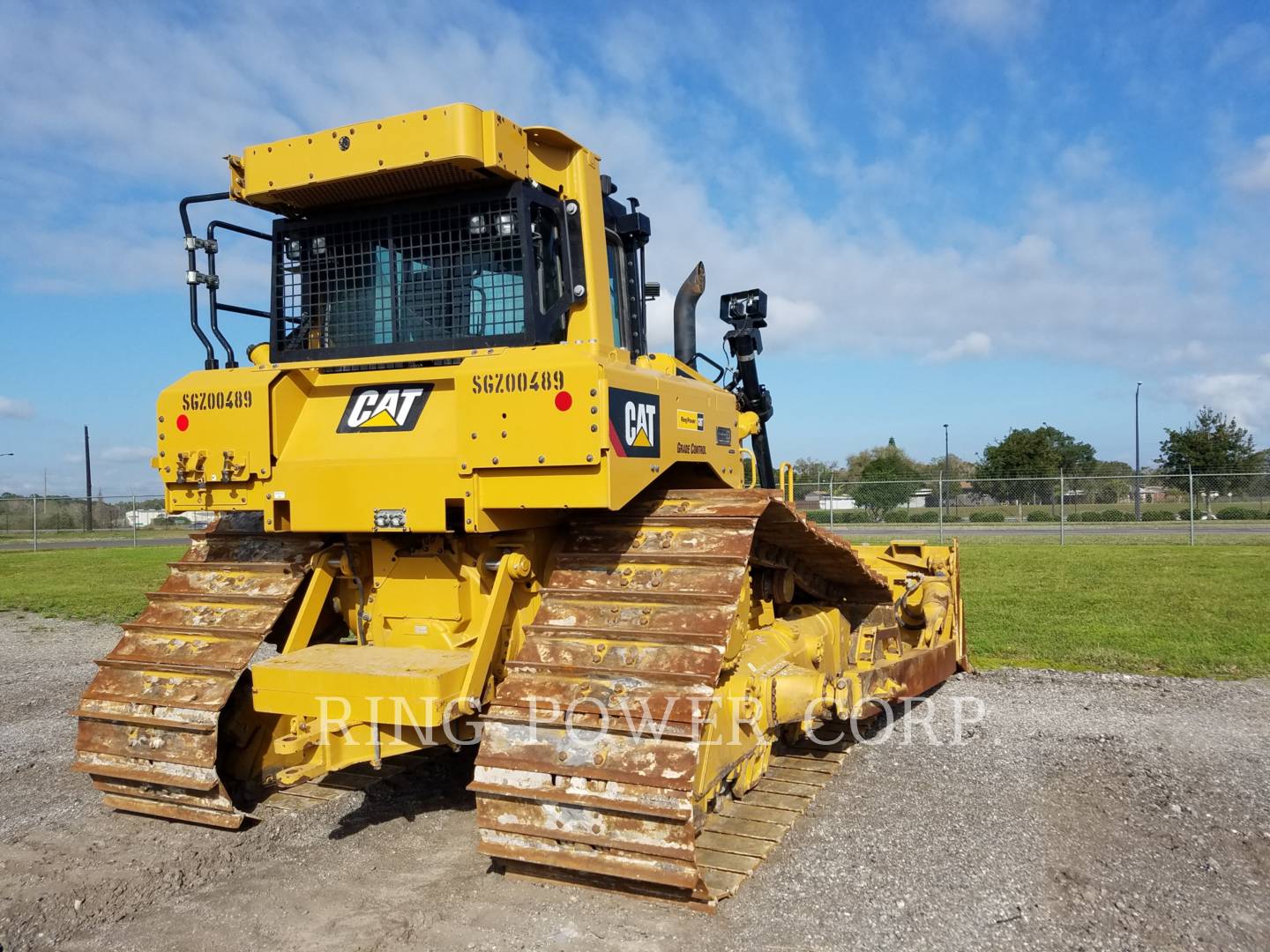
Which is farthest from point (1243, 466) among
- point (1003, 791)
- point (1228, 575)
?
point (1003, 791)

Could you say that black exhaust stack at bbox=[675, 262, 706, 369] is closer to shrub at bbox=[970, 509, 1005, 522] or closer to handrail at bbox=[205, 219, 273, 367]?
handrail at bbox=[205, 219, 273, 367]

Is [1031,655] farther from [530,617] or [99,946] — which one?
[99,946]

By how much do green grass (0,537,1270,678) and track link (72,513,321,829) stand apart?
21.1ft

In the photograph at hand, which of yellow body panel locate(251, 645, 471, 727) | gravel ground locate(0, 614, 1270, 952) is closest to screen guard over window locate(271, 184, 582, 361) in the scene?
yellow body panel locate(251, 645, 471, 727)

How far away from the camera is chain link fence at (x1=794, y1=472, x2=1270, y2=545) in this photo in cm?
2506

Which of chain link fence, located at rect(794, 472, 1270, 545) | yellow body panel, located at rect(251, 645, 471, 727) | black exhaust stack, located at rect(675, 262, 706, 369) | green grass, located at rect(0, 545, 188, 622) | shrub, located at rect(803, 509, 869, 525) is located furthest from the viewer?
shrub, located at rect(803, 509, 869, 525)

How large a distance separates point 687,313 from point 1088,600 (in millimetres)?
8848

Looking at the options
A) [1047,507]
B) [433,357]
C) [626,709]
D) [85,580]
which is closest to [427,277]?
[433,357]

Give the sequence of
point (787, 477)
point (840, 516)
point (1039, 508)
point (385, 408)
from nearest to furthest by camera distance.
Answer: point (385, 408) < point (787, 477) < point (1039, 508) < point (840, 516)

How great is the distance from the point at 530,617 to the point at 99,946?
213cm

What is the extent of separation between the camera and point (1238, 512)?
27.1 meters

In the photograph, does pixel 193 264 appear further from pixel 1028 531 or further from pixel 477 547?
pixel 1028 531

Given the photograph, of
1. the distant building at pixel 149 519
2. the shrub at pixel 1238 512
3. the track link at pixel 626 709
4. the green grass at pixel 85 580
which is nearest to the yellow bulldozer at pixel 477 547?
the track link at pixel 626 709

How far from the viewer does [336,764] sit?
180 inches
